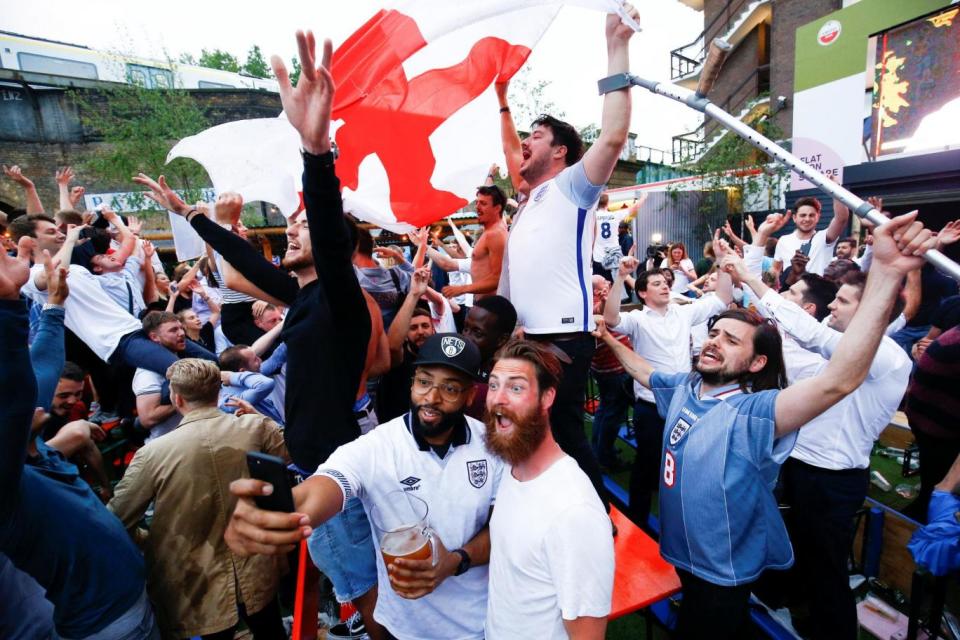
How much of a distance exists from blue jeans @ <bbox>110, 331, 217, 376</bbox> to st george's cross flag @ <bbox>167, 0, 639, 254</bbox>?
4.93 feet

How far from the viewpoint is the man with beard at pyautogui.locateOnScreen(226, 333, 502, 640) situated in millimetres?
2082

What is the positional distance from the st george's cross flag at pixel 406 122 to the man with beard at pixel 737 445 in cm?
193

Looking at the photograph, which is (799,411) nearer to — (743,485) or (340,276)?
(743,485)

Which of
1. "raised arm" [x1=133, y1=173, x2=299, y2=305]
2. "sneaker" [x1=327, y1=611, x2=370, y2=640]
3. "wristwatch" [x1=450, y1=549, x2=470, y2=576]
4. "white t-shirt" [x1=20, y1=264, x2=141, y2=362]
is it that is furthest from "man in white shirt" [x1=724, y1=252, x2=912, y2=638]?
"white t-shirt" [x1=20, y1=264, x2=141, y2=362]

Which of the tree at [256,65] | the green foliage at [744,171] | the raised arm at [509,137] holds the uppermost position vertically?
the tree at [256,65]

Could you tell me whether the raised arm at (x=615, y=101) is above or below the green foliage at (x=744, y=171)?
below

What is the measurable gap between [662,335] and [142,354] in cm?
440

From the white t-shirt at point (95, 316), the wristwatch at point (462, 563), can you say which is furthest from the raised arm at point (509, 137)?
the white t-shirt at point (95, 316)

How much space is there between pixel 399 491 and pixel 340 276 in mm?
959

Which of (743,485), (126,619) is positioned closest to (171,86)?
(126,619)

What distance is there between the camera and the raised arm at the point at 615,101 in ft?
7.43

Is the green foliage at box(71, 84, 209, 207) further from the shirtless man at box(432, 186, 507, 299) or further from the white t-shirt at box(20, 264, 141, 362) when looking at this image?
the shirtless man at box(432, 186, 507, 299)

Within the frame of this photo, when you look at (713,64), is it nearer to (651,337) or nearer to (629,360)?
(629,360)

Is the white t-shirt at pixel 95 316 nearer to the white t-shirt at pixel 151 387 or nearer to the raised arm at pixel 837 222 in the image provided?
the white t-shirt at pixel 151 387
